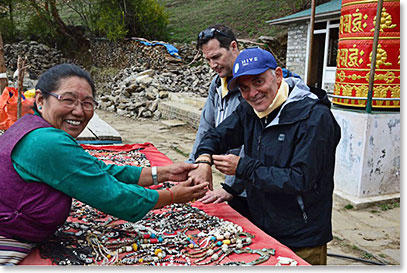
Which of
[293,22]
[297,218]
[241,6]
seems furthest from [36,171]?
[241,6]

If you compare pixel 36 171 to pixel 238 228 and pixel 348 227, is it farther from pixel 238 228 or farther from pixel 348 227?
pixel 348 227

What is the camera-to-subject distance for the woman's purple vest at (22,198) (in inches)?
68.3

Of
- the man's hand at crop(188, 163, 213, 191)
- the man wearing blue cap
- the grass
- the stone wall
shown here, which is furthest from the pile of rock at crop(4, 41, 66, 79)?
the man wearing blue cap

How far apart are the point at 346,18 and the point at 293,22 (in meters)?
10.6

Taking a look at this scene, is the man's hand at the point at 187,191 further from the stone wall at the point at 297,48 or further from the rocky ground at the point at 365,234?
the stone wall at the point at 297,48

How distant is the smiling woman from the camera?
5.63ft

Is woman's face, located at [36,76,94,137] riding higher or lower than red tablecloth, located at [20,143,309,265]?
higher

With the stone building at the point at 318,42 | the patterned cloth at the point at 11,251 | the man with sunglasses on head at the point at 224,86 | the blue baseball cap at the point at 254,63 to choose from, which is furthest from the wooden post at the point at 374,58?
the stone building at the point at 318,42

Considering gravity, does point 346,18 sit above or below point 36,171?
above

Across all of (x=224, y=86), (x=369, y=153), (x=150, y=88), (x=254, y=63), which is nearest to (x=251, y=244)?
(x=254, y=63)

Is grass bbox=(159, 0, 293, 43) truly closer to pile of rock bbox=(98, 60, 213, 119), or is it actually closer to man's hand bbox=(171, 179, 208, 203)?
pile of rock bbox=(98, 60, 213, 119)

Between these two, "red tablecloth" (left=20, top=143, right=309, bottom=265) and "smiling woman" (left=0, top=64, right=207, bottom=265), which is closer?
"smiling woman" (left=0, top=64, right=207, bottom=265)

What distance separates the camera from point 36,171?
1.70 meters

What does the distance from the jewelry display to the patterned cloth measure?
98 mm
